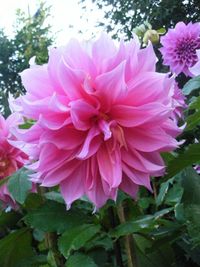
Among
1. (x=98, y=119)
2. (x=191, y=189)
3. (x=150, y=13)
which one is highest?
(x=98, y=119)

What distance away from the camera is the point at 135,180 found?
20.7 inches

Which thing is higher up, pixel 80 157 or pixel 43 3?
pixel 80 157

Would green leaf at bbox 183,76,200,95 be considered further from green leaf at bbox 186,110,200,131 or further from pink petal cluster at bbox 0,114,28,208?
pink petal cluster at bbox 0,114,28,208

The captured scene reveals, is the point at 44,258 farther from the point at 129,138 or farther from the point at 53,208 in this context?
the point at 129,138

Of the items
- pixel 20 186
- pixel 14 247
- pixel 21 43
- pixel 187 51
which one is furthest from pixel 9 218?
pixel 21 43

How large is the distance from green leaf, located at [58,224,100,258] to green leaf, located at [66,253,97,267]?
0.02 metres

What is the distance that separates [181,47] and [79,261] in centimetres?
81

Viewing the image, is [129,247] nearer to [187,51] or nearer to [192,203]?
[192,203]

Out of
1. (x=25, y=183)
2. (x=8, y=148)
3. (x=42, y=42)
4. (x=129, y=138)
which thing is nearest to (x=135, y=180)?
(x=129, y=138)

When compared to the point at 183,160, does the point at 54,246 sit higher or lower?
lower

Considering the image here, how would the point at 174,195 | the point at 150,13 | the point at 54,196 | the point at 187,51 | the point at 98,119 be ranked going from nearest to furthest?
the point at 98,119, the point at 54,196, the point at 174,195, the point at 187,51, the point at 150,13

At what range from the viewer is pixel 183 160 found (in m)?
0.57

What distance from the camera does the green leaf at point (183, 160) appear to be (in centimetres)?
57

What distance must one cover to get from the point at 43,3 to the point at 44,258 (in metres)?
8.81
